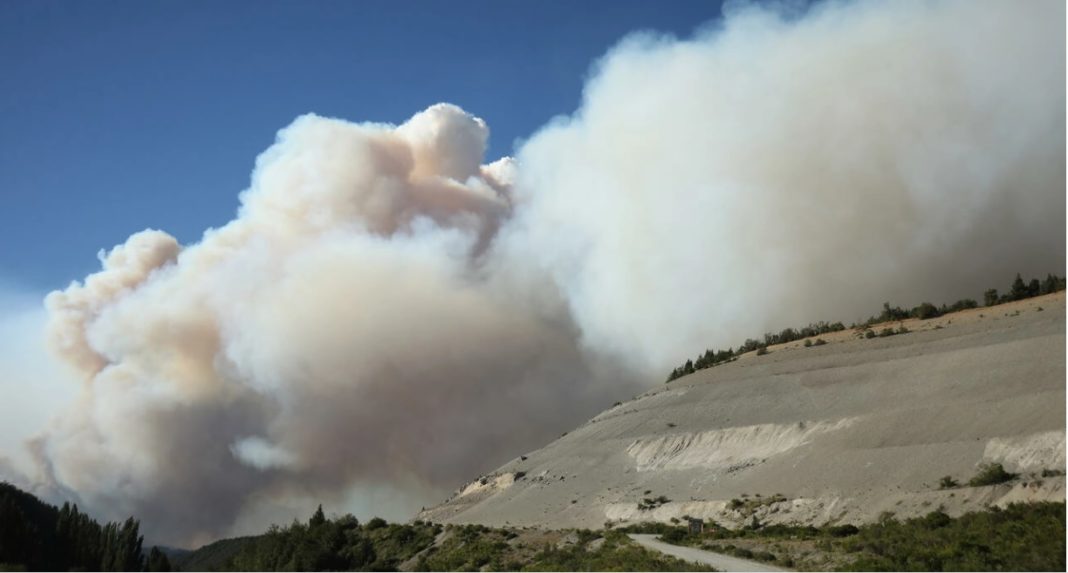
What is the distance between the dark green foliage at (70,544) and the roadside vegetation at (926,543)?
1534 inches

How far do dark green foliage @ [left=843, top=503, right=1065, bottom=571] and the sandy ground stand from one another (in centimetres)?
584

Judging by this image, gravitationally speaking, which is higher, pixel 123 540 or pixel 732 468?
pixel 123 540

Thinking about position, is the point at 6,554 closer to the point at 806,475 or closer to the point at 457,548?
the point at 457,548

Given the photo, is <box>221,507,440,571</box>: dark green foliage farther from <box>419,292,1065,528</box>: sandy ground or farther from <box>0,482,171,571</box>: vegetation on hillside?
<box>419,292,1065,528</box>: sandy ground

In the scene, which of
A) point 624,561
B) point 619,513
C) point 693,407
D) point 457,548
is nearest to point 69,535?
point 457,548

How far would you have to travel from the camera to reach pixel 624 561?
46.1m

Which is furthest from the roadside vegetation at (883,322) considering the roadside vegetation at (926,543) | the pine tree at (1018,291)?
the roadside vegetation at (926,543)

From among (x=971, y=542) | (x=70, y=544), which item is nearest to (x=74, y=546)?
(x=70, y=544)

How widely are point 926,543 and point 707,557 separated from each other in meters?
11.2

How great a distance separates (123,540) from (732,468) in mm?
59436

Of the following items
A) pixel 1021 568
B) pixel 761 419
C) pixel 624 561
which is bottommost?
pixel 1021 568

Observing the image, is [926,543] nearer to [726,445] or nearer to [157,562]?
[157,562]

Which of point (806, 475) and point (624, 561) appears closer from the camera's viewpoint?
point (624, 561)

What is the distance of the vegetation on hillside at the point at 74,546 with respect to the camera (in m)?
58.9
